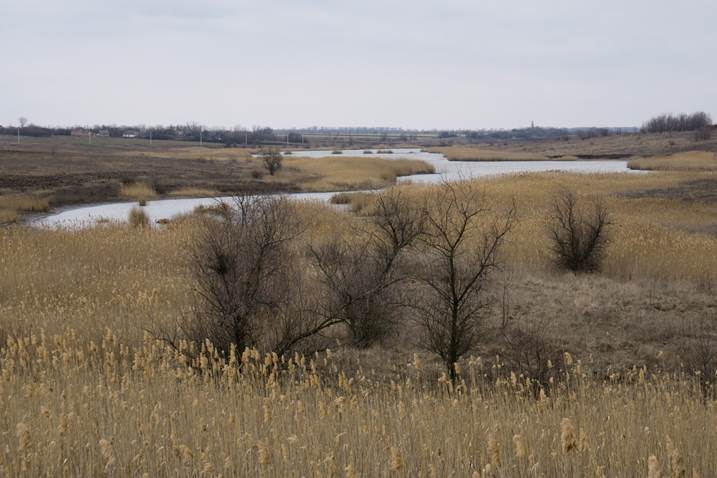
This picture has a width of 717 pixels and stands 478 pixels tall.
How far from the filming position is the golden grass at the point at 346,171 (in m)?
53.8

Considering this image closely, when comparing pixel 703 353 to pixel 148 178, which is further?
pixel 148 178

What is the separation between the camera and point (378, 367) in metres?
11.0

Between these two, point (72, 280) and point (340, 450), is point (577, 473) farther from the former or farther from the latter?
point (72, 280)

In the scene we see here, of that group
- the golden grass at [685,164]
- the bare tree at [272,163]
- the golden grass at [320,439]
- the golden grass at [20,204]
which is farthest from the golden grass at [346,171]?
the golden grass at [320,439]

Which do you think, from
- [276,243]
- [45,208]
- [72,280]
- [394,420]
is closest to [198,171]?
[45,208]

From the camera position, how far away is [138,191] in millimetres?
45344

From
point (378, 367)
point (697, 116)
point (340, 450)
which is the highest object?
point (697, 116)

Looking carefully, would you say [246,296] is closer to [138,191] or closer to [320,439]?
[320,439]

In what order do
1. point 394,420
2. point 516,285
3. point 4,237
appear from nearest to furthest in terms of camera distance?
point 394,420
point 516,285
point 4,237

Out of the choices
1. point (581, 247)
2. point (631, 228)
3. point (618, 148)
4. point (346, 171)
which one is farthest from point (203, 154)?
point (581, 247)

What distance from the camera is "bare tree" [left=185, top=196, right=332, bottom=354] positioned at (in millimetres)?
10359

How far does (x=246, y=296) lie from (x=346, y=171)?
5218 cm

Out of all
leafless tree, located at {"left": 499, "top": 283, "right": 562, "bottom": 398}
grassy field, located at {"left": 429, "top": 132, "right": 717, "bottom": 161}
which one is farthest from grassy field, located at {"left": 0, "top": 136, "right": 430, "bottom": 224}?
grassy field, located at {"left": 429, "top": 132, "right": 717, "bottom": 161}

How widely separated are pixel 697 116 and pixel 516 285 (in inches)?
5761
